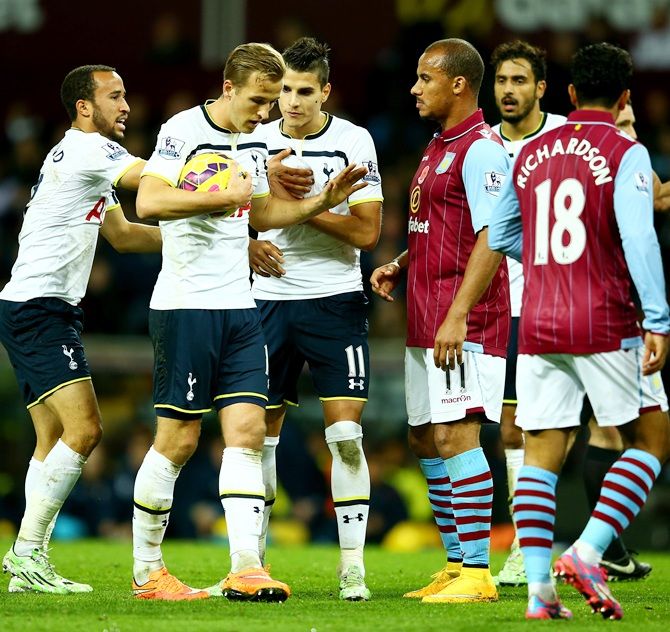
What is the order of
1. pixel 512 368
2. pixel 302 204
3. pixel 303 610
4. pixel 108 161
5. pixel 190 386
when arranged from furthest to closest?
pixel 512 368
pixel 108 161
pixel 302 204
pixel 190 386
pixel 303 610

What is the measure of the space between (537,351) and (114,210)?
9.23 feet

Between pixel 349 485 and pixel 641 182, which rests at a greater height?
pixel 641 182

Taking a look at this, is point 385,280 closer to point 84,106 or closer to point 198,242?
point 198,242

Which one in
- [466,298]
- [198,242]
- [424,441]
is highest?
[198,242]

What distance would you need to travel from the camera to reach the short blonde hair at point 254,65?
6.43m

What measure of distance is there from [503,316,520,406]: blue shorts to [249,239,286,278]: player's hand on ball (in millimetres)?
1446

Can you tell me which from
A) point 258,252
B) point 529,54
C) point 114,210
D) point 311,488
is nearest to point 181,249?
point 258,252

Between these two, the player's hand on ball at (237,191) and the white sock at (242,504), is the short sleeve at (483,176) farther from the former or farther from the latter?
the white sock at (242,504)

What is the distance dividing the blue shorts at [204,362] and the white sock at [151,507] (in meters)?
0.25

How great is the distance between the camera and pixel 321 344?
7.05 meters

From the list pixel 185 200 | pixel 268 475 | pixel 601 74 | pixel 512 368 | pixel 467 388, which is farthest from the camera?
pixel 512 368

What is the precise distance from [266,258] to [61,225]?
1.09 meters

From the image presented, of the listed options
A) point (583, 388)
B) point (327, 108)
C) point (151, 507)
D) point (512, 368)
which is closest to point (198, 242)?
point (151, 507)

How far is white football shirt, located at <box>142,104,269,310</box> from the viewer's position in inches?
253
